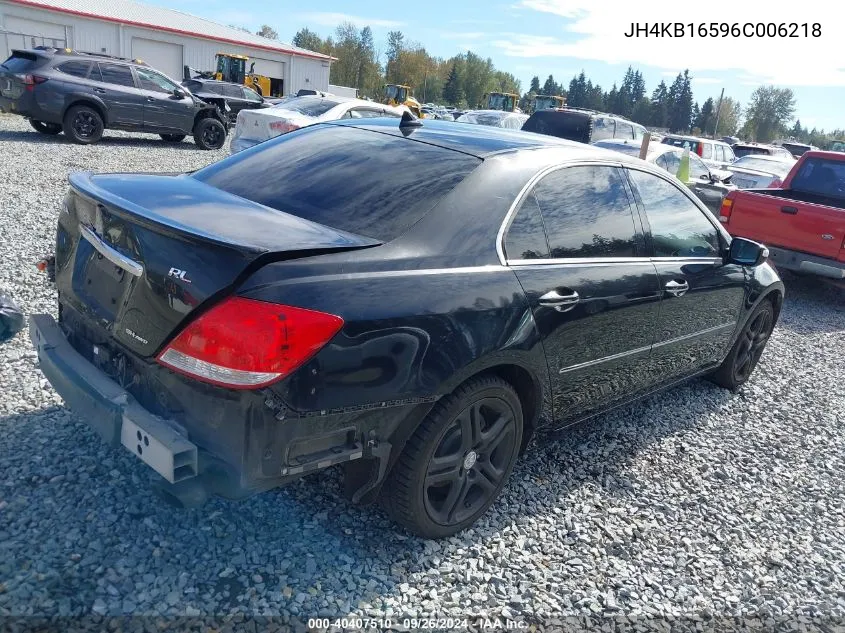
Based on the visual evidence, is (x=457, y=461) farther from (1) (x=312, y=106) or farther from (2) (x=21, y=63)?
(2) (x=21, y=63)

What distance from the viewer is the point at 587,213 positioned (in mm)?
3320

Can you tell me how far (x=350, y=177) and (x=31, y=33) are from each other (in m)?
42.8

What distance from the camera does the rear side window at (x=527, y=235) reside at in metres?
2.88

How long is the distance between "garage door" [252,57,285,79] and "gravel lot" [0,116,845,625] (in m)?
46.1

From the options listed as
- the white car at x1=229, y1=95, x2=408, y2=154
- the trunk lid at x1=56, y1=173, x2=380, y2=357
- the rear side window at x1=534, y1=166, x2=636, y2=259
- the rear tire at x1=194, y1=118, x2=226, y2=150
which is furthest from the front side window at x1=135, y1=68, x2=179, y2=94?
the rear side window at x1=534, y1=166, x2=636, y2=259

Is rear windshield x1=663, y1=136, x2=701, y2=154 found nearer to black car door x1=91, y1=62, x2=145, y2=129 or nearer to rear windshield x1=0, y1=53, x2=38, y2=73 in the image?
black car door x1=91, y1=62, x2=145, y2=129

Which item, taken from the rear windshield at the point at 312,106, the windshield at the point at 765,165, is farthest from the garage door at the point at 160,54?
the windshield at the point at 765,165

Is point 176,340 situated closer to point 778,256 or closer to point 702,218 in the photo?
point 702,218

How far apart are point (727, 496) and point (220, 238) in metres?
2.98

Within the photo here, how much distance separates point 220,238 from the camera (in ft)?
7.34

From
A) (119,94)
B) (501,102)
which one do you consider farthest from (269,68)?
(119,94)

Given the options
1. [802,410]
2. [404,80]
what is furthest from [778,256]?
[404,80]

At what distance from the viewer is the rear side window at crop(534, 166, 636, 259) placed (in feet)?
10.2

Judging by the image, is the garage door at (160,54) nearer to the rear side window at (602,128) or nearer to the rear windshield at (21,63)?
the rear windshield at (21,63)
